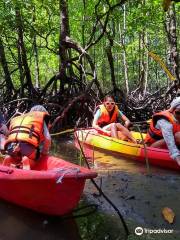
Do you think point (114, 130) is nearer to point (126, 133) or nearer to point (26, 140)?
point (126, 133)

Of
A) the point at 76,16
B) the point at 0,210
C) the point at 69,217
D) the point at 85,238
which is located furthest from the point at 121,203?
the point at 76,16

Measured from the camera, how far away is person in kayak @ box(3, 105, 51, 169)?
16.8 feet

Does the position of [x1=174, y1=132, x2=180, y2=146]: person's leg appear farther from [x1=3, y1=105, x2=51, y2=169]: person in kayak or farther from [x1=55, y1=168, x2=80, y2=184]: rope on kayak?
[x1=55, y1=168, x2=80, y2=184]: rope on kayak

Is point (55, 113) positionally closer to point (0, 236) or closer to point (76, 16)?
point (0, 236)

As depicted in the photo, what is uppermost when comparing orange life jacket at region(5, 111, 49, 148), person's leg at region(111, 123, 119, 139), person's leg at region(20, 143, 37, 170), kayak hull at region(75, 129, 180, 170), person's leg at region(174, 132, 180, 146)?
orange life jacket at region(5, 111, 49, 148)

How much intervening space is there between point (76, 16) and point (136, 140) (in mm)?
11159

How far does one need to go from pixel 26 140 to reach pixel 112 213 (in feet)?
4.32

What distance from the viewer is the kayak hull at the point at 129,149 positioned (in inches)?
263

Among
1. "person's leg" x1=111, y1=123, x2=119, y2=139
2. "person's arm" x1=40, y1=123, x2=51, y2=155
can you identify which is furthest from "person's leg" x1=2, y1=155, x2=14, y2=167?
"person's leg" x1=111, y1=123, x2=119, y2=139

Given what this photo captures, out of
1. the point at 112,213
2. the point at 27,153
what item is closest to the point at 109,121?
Answer: the point at 27,153

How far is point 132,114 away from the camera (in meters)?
12.2

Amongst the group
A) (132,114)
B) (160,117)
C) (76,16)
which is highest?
(76,16)

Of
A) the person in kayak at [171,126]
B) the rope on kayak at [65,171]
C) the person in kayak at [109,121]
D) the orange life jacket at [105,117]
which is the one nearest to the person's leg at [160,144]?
the person in kayak at [171,126]

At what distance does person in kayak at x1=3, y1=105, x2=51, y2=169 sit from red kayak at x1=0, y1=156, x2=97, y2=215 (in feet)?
1.45
